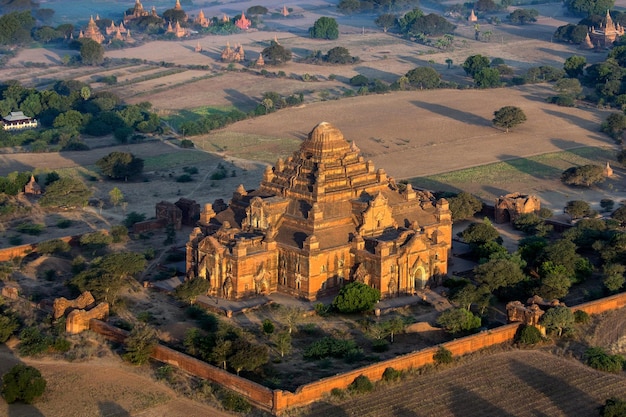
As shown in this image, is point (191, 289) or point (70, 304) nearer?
point (70, 304)

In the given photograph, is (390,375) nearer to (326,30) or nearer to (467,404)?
(467,404)

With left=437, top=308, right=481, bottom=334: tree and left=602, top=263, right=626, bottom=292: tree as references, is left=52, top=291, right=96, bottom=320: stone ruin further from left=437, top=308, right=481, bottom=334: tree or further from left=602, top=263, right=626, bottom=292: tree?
left=602, top=263, right=626, bottom=292: tree

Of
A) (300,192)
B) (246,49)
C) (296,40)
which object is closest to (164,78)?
(246,49)

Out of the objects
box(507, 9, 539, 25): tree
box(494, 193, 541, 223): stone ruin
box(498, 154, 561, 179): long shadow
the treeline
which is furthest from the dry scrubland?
box(494, 193, 541, 223): stone ruin

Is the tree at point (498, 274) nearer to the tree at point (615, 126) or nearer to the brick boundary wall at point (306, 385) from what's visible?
the brick boundary wall at point (306, 385)

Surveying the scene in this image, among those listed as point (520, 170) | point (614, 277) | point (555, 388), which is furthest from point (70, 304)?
point (520, 170)

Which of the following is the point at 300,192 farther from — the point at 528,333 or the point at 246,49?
the point at 246,49
